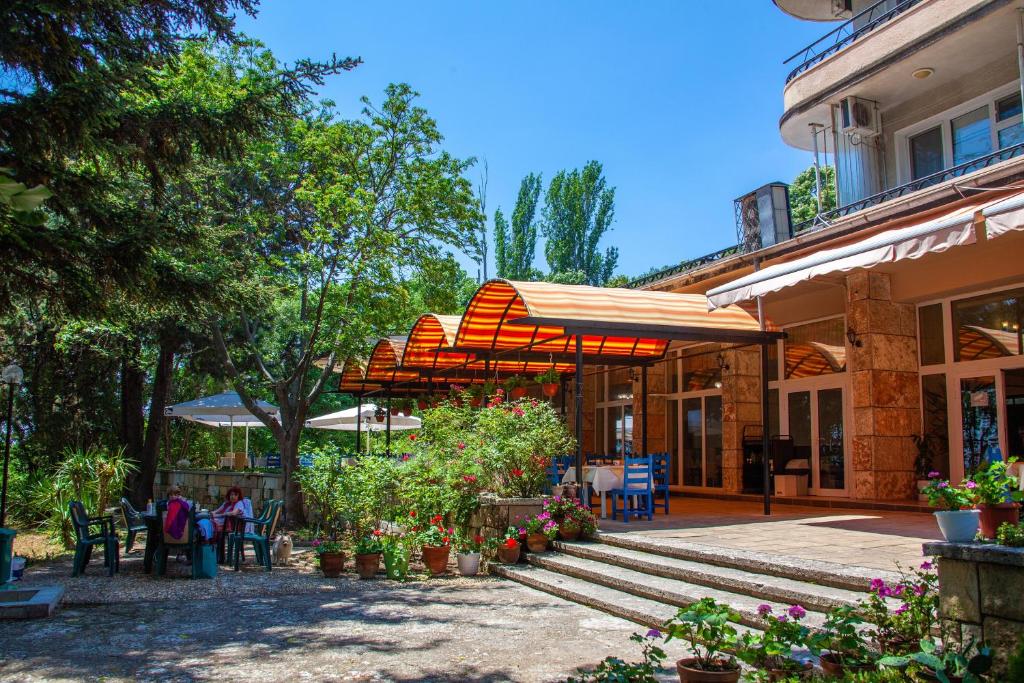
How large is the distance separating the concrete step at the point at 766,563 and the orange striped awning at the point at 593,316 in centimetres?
289

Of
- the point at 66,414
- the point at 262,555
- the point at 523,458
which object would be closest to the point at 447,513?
the point at 523,458

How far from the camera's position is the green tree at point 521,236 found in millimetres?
35500

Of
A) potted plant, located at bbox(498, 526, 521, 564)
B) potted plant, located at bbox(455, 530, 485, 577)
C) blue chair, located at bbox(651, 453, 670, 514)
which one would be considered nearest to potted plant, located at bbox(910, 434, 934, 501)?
blue chair, located at bbox(651, 453, 670, 514)

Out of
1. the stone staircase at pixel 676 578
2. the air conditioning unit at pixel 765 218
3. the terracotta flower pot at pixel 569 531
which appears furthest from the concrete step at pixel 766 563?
the air conditioning unit at pixel 765 218

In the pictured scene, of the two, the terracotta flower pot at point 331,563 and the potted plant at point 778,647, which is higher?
the potted plant at point 778,647

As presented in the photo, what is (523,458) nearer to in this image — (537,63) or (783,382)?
(783,382)

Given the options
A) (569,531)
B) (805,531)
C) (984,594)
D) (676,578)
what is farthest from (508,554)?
(984,594)

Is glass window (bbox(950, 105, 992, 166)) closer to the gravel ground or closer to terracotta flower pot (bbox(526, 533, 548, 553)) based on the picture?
terracotta flower pot (bbox(526, 533, 548, 553))

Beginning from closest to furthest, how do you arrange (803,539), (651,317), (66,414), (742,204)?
(803,539) → (651,317) → (742,204) → (66,414)

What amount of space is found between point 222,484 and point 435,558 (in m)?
9.11

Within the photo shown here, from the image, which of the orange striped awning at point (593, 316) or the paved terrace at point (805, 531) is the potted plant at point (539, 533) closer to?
the paved terrace at point (805, 531)

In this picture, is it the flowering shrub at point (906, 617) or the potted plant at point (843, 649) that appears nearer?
the potted plant at point (843, 649)

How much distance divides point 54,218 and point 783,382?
12392mm

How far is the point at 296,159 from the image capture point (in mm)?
14109
